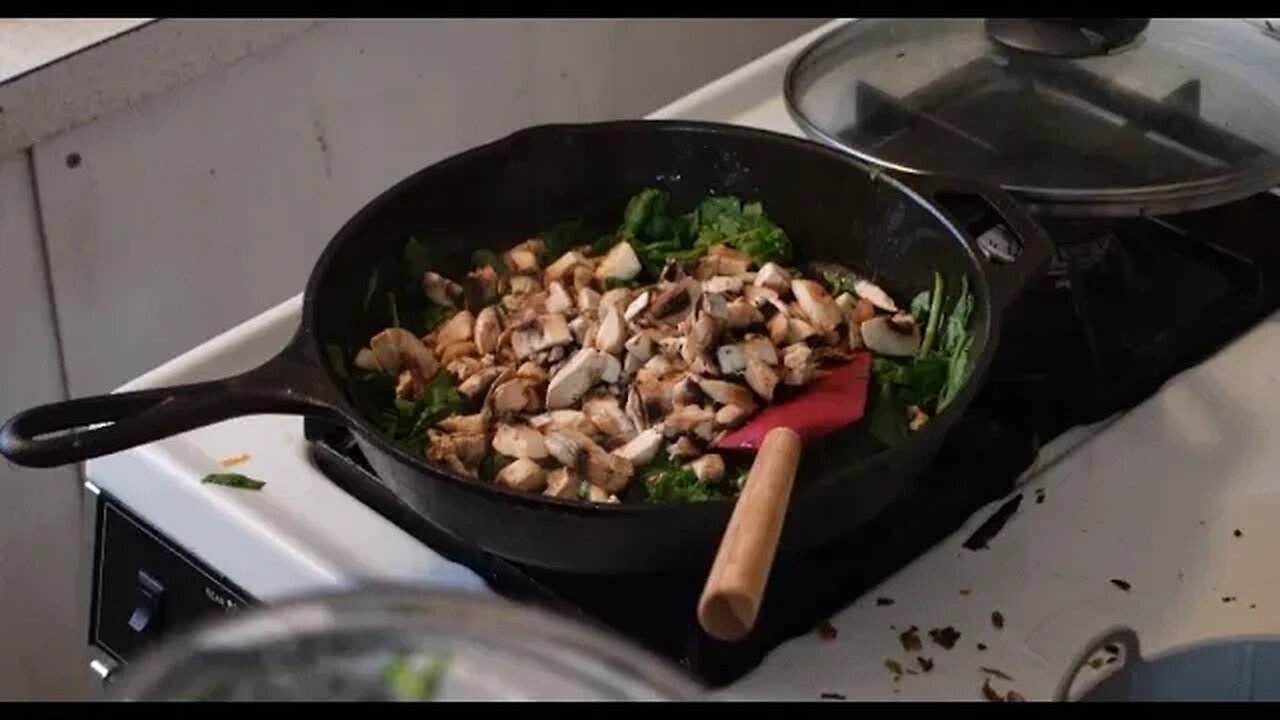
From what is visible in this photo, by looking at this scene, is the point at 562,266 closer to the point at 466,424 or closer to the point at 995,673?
the point at 466,424

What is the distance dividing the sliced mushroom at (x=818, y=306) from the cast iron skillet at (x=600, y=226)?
48mm

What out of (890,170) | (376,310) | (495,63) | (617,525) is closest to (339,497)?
(376,310)

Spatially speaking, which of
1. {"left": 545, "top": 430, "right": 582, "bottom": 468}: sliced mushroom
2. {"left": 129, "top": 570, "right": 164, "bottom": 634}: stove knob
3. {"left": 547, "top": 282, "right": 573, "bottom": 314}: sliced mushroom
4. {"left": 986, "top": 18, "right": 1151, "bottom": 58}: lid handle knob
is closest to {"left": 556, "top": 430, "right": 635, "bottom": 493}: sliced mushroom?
{"left": 545, "top": 430, "right": 582, "bottom": 468}: sliced mushroom

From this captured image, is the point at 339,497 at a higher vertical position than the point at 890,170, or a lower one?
lower

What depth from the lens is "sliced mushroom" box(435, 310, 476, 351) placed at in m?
0.79

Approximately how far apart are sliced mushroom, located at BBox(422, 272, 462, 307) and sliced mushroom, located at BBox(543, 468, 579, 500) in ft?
0.49

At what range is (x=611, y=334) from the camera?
0.77 meters

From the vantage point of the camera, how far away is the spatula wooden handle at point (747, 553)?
55 cm

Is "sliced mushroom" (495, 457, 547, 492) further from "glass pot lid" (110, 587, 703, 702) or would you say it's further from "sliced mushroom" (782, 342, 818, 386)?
"glass pot lid" (110, 587, 703, 702)

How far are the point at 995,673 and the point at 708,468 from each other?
14 cm

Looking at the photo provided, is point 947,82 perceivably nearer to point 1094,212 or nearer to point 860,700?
point 1094,212

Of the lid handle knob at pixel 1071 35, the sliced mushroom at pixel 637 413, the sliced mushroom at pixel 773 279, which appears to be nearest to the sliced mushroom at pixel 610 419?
the sliced mushroom at pixel 637 413

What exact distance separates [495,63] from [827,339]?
698 mm

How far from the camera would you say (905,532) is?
0.74 m
